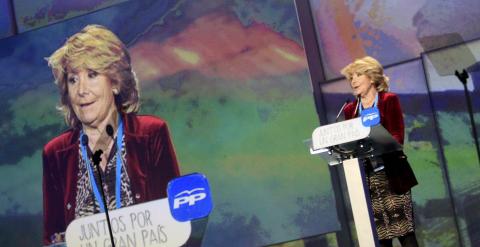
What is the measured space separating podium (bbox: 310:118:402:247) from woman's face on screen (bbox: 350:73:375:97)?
0.51 m

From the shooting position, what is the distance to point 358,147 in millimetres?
3477

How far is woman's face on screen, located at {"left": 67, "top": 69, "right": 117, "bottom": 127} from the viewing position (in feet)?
20.0

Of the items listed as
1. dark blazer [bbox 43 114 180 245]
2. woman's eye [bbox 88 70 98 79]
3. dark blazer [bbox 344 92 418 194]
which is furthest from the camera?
woman's eye [bbox 88 70 98 79]

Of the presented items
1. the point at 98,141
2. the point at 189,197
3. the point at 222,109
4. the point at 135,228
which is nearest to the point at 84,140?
the point at 98,141

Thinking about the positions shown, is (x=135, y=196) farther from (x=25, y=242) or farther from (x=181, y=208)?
(x=25, y=242)

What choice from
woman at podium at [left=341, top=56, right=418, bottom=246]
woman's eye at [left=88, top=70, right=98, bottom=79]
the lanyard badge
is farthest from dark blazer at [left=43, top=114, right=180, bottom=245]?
the lanyard badge

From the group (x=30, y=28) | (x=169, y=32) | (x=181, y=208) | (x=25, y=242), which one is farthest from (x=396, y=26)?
(x=25, y=242)

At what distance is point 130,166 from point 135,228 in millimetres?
481

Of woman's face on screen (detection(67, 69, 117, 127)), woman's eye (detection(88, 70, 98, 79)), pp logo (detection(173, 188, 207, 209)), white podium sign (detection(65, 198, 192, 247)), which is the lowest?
white podium sign (detection(65, 198, 192, 247))

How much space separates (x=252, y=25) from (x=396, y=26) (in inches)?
41.6

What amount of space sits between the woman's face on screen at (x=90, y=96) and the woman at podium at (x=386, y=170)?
8.71 feet

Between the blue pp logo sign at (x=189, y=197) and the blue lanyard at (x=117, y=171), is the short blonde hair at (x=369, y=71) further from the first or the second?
the blue lanyard at (x=117, y=171)

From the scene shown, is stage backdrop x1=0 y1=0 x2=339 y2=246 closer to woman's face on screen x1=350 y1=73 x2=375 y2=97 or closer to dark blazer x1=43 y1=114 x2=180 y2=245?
dark blazer x1=43 y1=114 x2=180 y2=245

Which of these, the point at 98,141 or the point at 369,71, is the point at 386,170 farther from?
the point at 98,141
